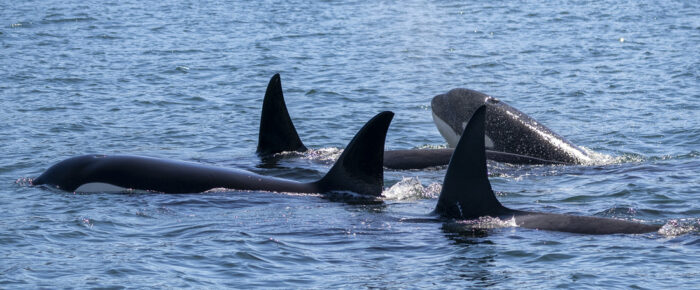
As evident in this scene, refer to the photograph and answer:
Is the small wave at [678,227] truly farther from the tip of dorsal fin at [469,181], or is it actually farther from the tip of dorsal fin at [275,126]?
the tip of dorsal fin at [275,126]

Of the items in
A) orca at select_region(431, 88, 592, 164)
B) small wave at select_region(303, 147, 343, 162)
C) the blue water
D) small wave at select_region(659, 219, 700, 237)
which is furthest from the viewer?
small wave at select_region(303, 147, 343, 162)

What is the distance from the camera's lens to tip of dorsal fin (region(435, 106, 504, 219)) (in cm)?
1123

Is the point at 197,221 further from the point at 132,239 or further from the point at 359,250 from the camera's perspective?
the point at 359,250

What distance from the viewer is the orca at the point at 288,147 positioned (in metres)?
16.5

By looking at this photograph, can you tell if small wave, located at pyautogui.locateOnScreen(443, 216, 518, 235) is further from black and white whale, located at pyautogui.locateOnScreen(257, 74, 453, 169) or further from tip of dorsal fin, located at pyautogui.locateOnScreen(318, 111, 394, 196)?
black and white whale, located at pyautogui.locateOnScreen(257, 74, 453, 169)

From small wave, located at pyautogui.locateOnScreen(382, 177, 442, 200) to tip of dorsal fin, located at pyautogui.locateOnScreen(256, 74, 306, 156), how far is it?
3055mm

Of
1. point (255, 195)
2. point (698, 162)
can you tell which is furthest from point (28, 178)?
point (698, 162)

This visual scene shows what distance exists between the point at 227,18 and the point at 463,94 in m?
23.6

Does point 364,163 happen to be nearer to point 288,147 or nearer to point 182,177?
point 182,177

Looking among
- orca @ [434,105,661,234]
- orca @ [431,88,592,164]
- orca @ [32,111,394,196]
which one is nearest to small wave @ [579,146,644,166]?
orca @ [431,88,592,164]

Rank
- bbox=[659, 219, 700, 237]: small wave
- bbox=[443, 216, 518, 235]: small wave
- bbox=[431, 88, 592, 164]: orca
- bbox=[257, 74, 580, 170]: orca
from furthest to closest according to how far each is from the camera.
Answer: bbox=[431, 88, 592, 164]: orca → bbox=[257, 74, 580, 170]: orca → bbox=[443, 216, 518, 235]: small wave → bbox=[659, 219, 700, 237]: small wave

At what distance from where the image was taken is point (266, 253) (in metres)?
11.3

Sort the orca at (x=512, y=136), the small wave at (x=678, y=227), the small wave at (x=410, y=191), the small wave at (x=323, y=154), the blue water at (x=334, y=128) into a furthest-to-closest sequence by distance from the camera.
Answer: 1. the small wave at (x=323, y=154)
2. the orca at (x=512, y=136)
3. the small wave at (x=410, y=191)
4. the small wave at (x=678, y=227)
5. the blue water at (x=334, y=128)

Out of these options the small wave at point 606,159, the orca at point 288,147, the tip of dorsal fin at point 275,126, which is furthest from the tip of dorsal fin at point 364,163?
the small wave at point 606,159
